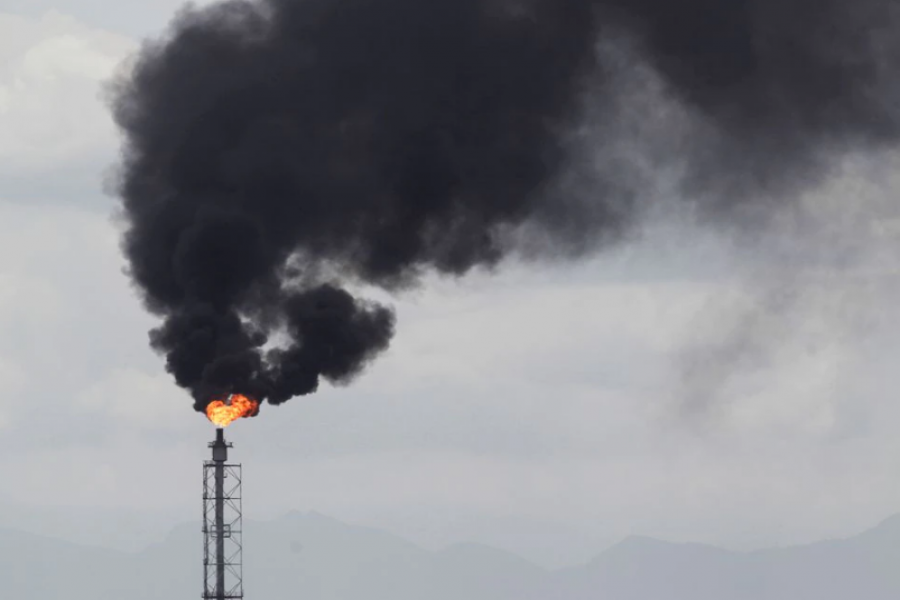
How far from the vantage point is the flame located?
165750 mm

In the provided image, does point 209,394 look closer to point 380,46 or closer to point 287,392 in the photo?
point 287,392

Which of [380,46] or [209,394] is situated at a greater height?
[380,46]

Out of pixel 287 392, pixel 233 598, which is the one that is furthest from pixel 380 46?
pixel 233 598

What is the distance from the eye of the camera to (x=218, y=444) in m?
167

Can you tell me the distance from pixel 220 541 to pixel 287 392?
934 cm

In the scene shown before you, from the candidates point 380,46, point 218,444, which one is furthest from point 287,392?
point 380,46

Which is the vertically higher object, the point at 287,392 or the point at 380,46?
the point at 380,46

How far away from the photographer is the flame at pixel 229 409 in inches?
6526

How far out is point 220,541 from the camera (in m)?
170

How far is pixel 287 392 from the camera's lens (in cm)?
16762

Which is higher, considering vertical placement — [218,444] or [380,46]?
[380,46]

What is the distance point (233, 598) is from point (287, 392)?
40.9ft

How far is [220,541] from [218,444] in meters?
6.04

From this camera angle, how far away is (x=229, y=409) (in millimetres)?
166000
